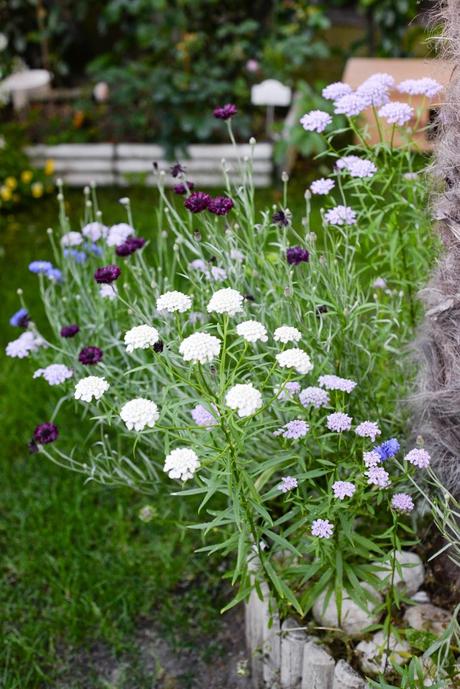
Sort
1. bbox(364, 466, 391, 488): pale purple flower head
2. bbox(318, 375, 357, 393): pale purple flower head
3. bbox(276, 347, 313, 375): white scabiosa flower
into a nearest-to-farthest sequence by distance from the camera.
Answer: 1. bbox(276, 347, 313, 375): white scabiosa flower
2. bbox(364, 466, 391, 488): pale purple flower head
3. bbox(318, 375, 357, 393): pale purple flower head

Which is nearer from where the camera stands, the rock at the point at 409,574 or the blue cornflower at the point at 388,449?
the blue cornflower at the point at 388,449

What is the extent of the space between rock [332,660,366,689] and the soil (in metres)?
0.41

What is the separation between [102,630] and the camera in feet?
7.67

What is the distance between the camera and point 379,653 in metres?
1.89

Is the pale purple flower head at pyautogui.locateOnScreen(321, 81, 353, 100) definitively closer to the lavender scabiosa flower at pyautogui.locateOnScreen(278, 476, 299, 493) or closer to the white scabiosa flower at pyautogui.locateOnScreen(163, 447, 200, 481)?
the lavender scabiosa flower at pyautogui.locateOnScreen(278, 476, 299, 493)

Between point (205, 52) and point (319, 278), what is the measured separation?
12.8 feet

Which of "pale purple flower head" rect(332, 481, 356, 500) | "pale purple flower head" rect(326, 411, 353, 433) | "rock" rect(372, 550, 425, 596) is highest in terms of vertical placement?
"pale purple flower head" rect(326, 411, 353, 433)

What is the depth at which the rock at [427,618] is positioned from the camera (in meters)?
1.96

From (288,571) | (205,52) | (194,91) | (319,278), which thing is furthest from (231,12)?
(288,571)

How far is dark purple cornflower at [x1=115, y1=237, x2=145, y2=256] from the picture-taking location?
204 cm

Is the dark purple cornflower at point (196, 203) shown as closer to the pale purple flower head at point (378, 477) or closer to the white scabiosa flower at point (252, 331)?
the white scabiosa flower at point (252, 331)

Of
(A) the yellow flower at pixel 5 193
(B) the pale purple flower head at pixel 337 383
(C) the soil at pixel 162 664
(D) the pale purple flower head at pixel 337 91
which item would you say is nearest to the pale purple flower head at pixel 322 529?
(B) the pale purple flower head at pixel 337 383

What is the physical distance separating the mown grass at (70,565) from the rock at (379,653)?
50 cm

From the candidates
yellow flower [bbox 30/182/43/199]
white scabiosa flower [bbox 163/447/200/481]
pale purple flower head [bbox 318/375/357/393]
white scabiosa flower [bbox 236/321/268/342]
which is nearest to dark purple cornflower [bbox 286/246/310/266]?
pale purple flower head [bbox 318/375/357/393]
